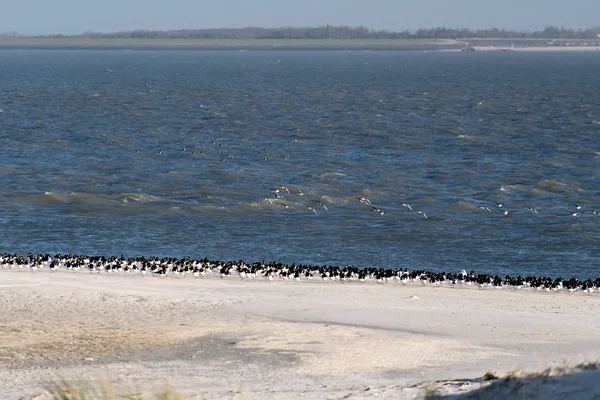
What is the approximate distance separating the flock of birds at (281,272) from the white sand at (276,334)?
81 centimetres

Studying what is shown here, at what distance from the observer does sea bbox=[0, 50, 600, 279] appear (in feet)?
119

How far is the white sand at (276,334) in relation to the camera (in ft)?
60.7

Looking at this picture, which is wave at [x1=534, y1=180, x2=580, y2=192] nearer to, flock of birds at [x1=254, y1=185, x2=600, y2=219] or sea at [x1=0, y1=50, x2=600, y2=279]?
sea at [x1=0, y1=50, x2=600, y2=279]

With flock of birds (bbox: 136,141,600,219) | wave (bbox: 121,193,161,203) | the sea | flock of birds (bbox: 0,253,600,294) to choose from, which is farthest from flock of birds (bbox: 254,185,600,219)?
flock of birds (bbox: 0,253,600,294)

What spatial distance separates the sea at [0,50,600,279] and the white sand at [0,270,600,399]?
6918 millimetres

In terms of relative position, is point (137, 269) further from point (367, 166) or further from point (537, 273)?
point (367, 166)

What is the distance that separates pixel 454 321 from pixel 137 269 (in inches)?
417

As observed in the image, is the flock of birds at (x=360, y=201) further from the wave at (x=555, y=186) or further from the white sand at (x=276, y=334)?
the white sand at (x=276, y=334)

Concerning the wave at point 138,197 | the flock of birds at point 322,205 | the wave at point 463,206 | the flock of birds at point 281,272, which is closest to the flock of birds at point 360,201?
the flock of birds at point 322,205

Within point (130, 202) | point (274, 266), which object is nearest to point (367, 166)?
point (130, 202)

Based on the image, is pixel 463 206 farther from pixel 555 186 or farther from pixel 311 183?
pixel 311 183

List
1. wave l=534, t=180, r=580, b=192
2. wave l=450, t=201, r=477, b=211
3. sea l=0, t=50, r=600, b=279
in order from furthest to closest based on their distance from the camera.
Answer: wave l=534, t=180, r=580, b=192, wave l=450, t=201, r=477, b=211, sea l=0, t=50, r=600, b=279

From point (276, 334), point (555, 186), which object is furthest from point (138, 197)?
point (276, 334)

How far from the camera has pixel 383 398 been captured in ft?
53.0
